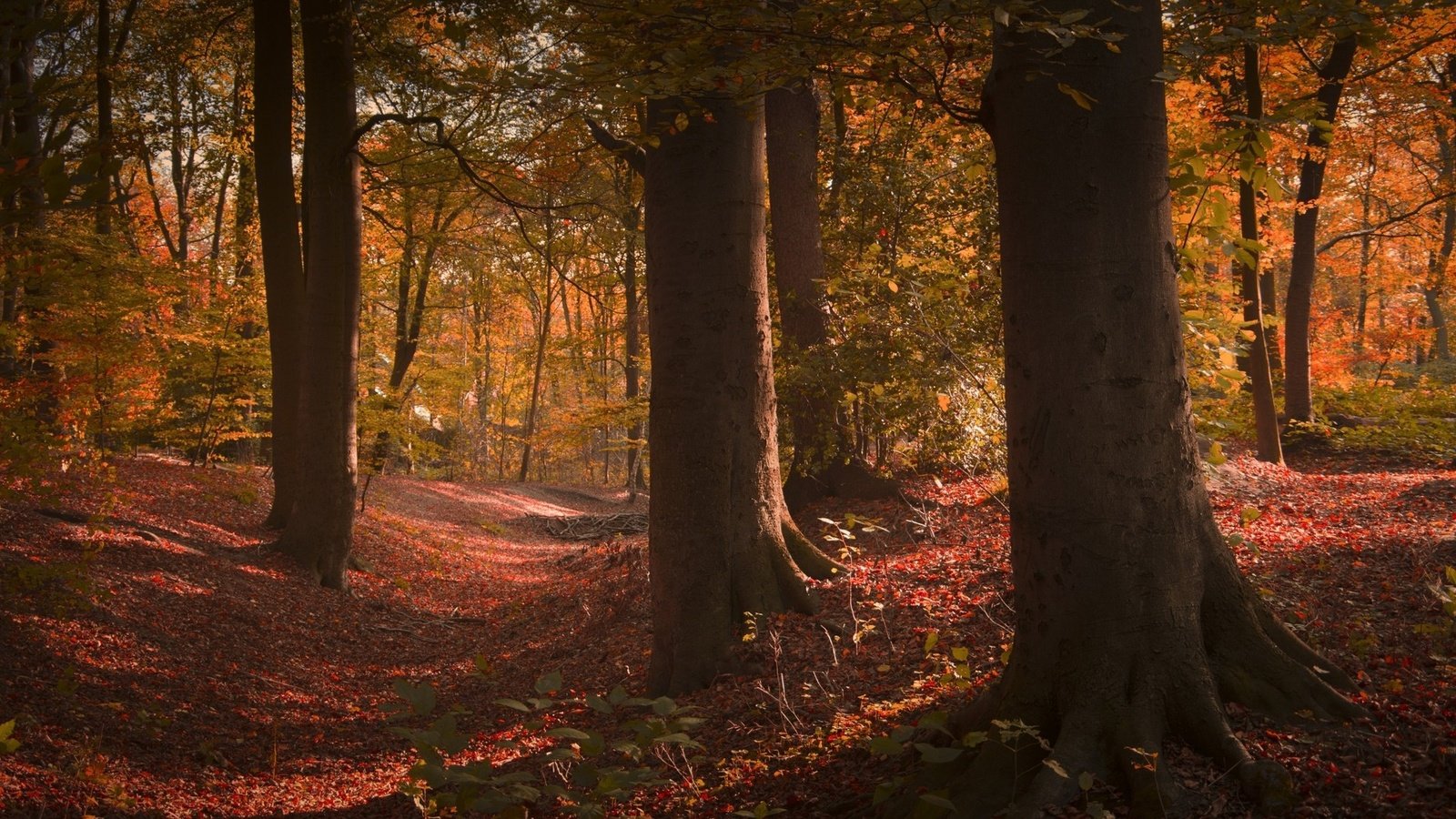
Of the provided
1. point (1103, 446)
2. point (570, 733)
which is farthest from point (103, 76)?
point (1103, 446)

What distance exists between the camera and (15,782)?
420 cm

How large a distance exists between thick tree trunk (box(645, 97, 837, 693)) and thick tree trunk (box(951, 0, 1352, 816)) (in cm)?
249

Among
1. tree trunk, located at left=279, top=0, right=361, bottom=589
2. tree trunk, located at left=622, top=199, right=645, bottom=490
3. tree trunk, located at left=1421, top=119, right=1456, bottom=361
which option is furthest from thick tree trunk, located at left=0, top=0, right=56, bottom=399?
tree trunk, located at left=1421, top=119, right=1456, bottom=361

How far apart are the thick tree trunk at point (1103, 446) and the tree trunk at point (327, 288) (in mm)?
8575

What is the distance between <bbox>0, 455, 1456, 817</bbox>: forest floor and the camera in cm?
390

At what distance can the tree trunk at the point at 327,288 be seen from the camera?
10.1 m

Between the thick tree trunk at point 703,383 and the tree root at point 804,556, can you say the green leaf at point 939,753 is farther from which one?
the tree root at point 804,556

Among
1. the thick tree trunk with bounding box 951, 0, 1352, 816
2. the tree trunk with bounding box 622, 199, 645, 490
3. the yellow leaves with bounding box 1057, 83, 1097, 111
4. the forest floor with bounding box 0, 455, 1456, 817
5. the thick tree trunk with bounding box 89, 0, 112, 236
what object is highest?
the thick tree trunk with bounding box 89, 0, 112, 236

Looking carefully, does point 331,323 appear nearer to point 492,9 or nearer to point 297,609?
point 297,609

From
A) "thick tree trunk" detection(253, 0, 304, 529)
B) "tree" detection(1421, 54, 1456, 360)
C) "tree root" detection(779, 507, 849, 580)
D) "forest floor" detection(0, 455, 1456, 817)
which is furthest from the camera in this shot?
"tree" detection(1421, 54, 1456, 360)

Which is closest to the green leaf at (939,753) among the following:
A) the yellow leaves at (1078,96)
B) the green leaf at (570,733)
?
the green leaf at (570,733)

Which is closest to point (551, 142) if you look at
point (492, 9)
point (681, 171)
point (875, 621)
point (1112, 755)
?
point (492, 9)

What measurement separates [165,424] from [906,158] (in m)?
14.6

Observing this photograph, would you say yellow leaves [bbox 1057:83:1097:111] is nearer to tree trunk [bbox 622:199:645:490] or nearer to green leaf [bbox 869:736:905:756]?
green leaf [bbox 869:736:905:756]
